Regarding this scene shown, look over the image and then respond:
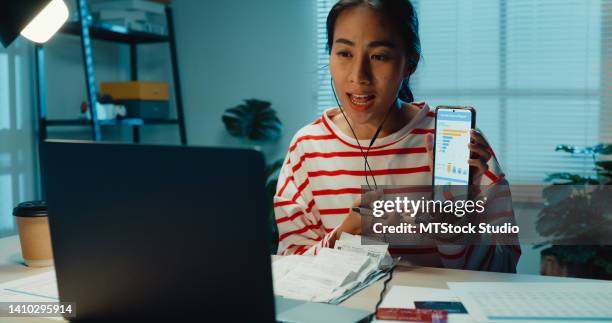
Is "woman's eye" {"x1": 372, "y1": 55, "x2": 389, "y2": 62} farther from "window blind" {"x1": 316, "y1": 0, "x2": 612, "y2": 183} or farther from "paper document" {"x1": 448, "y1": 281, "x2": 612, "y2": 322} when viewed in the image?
"window blind" {"x1": 316, "y1": 0, "x2": 612, "y2": 183}

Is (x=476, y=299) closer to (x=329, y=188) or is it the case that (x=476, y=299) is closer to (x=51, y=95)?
(x=329, y=188)

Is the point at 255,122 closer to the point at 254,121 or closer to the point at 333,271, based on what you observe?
the point at 254,121

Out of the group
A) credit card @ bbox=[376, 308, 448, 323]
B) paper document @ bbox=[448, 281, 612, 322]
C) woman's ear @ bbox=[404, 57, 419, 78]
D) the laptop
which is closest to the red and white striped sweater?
woman's ear @ bbox=[404, 57, 419, 78]

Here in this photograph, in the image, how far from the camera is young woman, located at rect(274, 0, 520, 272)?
4.17ft

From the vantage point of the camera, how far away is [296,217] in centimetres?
138

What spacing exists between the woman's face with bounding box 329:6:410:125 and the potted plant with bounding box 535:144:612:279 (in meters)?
1.51

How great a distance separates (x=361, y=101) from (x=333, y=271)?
44cm

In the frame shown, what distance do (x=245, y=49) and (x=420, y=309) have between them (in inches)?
101

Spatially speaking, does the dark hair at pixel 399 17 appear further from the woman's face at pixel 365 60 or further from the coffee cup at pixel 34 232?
the coffee cup at pixel 34 232

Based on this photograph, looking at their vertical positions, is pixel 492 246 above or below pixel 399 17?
below

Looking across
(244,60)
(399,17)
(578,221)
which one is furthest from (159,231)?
(244,60)

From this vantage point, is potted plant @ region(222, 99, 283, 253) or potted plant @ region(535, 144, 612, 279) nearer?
potted plant @ region(535, 144, 612, 279)

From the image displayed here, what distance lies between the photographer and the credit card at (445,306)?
2.78 feet

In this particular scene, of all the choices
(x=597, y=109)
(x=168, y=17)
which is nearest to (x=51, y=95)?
(x=168, y=17)
